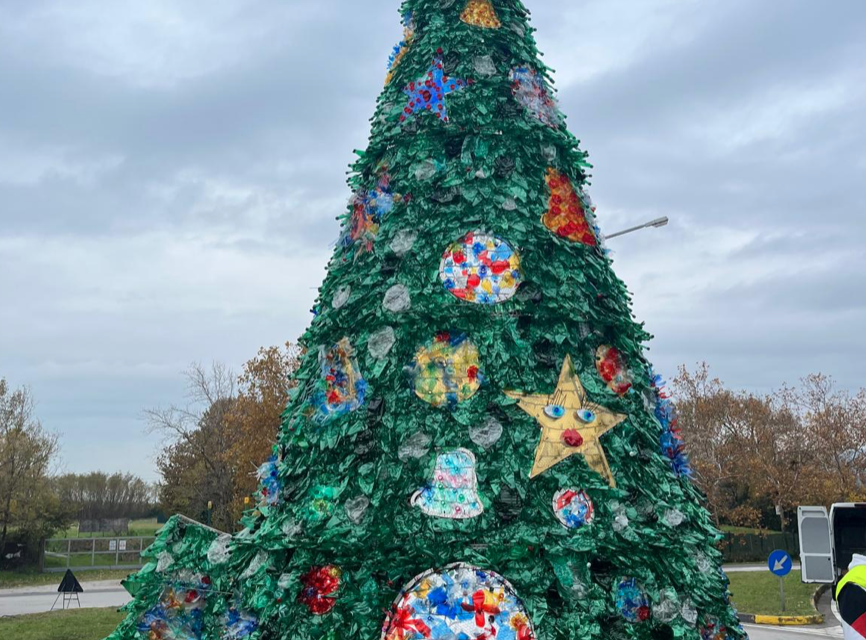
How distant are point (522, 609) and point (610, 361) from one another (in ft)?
6.63

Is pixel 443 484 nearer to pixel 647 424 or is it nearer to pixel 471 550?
pixel 471 550

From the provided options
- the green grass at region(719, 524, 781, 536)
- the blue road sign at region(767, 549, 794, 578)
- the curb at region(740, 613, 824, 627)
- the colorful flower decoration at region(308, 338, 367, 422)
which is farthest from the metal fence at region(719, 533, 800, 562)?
the colorful flower decoration at region(308, 338, 367, 422)

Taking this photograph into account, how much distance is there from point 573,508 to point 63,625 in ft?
44.6

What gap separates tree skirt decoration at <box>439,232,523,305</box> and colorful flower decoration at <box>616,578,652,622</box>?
87.9 inches

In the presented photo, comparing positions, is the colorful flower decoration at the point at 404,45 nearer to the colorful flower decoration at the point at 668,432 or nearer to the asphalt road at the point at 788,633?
the colorful flower decoration at the point at 668,432

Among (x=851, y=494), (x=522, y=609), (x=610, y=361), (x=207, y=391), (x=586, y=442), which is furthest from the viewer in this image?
(x=207, y=391)

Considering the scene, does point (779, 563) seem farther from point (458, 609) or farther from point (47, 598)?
point (47, 598)

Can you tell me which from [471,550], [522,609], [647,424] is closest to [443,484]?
[471,550]

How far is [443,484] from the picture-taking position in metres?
5.39

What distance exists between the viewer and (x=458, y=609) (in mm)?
5121

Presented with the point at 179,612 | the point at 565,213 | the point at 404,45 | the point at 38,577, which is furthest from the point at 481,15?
the point at 38,577

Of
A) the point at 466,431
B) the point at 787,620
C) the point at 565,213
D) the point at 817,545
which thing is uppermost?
the point at 565,213

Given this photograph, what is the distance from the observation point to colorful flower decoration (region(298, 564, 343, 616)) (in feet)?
17.8

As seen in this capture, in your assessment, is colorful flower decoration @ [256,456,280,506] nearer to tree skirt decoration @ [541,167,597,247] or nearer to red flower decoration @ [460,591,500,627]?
red flower decoration @ [460,591,500,627]
